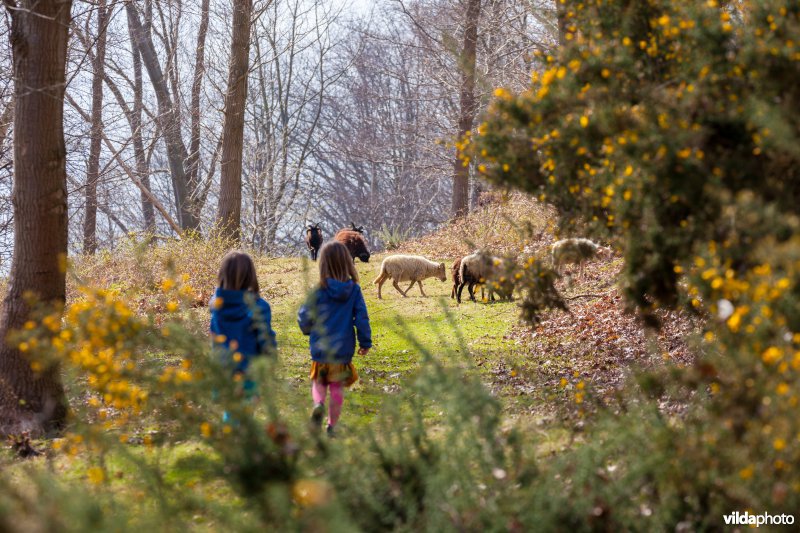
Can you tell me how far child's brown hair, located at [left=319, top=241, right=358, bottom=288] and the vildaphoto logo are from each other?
3.94 metres

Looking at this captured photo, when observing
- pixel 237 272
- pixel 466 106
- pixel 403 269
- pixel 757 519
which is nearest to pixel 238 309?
pixel 237 272

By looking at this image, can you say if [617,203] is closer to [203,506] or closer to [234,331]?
[203,506]

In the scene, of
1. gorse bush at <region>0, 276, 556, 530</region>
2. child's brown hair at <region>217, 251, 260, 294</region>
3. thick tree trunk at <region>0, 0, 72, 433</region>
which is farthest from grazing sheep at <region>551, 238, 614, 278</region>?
thick tree trunk at <region>0, 0, 72, 433</region>

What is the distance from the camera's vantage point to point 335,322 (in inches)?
274

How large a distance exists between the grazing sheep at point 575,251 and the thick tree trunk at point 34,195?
17.6 feet

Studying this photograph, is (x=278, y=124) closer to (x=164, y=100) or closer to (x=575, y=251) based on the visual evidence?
(x=164, y=100)

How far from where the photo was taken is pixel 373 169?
44625 millimetres

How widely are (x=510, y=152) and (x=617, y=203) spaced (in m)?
1.21

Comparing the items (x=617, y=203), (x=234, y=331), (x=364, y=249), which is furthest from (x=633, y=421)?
(x=364, y=249)

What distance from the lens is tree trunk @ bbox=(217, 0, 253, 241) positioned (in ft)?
67.0

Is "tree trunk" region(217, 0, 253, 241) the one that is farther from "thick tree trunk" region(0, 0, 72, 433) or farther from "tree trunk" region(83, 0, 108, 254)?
"thick tree trunk" region(0, 0, 72, 433)

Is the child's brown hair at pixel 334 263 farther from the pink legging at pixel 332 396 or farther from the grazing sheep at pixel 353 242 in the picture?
the grazing sheep at pixel 353 242

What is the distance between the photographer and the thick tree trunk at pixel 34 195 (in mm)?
7543

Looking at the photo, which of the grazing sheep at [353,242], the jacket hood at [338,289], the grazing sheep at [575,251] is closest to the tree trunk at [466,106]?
the grazing sheep at [353,242]
